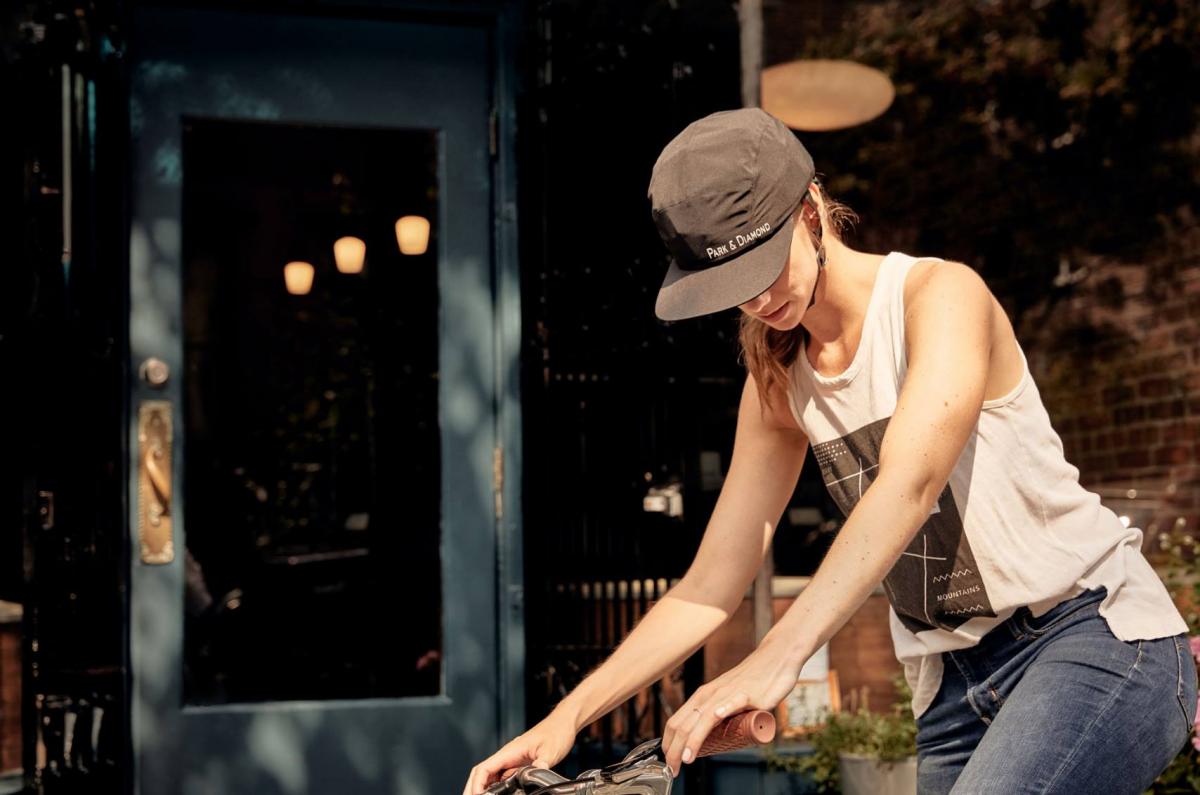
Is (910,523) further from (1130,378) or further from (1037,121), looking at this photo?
(1037,121)

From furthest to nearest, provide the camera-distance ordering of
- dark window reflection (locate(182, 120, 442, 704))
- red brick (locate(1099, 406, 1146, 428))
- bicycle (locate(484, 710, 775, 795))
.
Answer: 1. red brick (locate(1099, 406, 1146, 428))
2. dark window reflection (locate(182, 120, 442, 704))
3. bicycle (locate(484, 710, 775, 795))

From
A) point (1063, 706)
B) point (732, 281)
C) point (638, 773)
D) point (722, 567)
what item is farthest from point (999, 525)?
point (638, 773)

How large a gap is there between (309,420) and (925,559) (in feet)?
9.31

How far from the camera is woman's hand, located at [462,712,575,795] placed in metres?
2.04

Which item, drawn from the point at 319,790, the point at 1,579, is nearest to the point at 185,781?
the point at 319,790

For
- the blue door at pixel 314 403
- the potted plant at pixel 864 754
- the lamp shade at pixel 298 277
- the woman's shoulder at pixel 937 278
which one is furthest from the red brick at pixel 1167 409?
the woman's shoulder at pixel 937 278

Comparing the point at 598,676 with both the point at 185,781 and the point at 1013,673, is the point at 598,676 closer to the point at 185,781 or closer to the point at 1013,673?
the point at 1013,673

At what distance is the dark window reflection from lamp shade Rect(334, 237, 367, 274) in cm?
3

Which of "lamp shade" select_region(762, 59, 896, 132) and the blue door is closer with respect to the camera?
the blue door

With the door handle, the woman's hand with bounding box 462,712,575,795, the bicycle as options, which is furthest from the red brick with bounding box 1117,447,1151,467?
the bicycle

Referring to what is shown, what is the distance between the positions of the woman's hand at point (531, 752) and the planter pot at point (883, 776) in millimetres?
2687

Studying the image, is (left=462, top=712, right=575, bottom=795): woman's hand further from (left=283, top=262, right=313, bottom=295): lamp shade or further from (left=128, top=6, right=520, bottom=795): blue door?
(left=283, top=262, right=313, bottom=295): lamp shade

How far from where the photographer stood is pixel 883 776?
15.1 feet

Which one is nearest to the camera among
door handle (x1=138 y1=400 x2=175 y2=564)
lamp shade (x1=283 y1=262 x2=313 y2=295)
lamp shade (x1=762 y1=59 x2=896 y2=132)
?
door handle (x1=138 y1=400 x2=175 y2=564)
